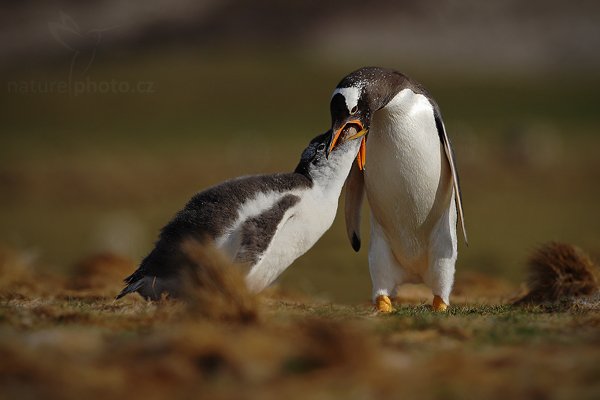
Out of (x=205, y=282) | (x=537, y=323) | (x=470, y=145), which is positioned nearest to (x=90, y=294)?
(x=205, y=282)

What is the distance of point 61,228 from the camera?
73.4 ft

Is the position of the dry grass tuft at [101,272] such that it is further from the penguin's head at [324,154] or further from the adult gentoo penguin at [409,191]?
the penguin's head at [324,154]

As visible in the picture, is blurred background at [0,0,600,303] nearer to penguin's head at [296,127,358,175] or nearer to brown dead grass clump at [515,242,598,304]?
brown dead grass clump at [515,242,598,304]

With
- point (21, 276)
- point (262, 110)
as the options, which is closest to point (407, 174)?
point (21, 276)

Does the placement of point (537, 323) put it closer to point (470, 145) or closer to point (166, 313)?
point (166, 313)

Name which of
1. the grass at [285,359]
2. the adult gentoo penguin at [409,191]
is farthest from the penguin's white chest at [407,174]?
the grass at [285,359]

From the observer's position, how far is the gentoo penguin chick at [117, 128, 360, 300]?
Result: 6.27 m

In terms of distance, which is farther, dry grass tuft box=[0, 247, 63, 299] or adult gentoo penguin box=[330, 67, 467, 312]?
dry grass tuft box=[0, 247, 63, 299]

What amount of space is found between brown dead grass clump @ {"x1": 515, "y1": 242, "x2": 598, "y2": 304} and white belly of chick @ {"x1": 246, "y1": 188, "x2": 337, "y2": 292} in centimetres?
231

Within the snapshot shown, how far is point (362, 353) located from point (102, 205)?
21.9 m

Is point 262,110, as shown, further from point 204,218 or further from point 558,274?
point 204,218

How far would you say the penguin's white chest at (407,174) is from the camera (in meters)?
7.57

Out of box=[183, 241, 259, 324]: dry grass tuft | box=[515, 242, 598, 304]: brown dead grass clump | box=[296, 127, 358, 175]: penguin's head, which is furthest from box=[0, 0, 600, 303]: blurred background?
box=[183, 241, 259, 324]: dry grass tuft

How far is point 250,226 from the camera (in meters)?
6.28
